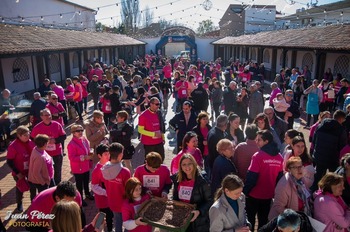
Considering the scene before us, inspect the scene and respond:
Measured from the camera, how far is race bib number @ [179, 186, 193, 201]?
13.0 ft

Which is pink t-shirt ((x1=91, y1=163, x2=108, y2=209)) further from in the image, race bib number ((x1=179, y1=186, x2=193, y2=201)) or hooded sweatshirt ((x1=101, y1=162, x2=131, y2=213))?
race bib number ((x1=179, y1=186, x2=193, y2=201))

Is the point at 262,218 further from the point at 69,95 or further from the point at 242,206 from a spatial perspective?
the point at 69,95

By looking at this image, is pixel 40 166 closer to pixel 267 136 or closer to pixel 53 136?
pixel 53 136

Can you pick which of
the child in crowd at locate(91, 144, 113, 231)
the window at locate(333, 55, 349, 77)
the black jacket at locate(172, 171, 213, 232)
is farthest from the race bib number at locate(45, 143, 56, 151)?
the window at locate(333, 55, 349, 77)

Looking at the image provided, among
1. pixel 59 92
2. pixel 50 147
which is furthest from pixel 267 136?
pixel 59 92

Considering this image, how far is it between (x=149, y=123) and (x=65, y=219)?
425 cm

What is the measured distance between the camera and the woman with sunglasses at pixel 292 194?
365 cm

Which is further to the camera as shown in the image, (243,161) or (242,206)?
(243,161)

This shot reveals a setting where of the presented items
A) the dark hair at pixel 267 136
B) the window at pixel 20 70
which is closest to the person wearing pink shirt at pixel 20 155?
the dark hair at pixel 267 136

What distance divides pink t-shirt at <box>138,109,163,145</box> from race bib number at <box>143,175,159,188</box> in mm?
2636

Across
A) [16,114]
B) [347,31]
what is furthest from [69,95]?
[347,31]

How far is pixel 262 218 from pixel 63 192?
293 centimetres

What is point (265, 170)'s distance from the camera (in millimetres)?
4258

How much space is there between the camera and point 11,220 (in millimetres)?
5496
